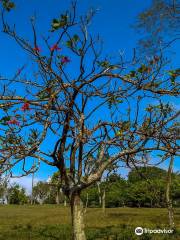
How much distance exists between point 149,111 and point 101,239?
7310 millimetres

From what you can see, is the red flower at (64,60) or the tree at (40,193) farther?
the tree at (40,193)

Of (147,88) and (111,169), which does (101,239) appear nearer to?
(111,169)

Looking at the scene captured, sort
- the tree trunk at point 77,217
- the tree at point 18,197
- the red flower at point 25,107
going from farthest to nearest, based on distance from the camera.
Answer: the tree at point 18,197, the tree trunk at point 77,217, the red flower at point 25,107

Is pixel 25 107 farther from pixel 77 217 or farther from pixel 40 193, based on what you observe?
pixel 40 193

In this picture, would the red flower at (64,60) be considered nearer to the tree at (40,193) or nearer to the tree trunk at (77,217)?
the tree trunk at (77,217)

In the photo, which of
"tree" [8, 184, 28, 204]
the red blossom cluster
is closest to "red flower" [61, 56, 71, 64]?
the red blossom cluster

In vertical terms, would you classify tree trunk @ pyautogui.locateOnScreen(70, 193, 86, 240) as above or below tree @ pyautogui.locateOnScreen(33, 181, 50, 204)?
below

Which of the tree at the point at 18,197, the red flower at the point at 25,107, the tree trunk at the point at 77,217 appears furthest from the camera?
the tree at the point at 18,197

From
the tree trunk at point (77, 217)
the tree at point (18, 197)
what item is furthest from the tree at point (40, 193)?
the tree trunk at point (77, 217)

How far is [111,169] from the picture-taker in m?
8.18

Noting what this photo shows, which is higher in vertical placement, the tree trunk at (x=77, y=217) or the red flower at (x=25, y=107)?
the red flower at (x=25, y=107)

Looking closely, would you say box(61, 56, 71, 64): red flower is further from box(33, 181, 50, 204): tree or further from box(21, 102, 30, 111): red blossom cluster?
box(33, 181, 50, 204): tree

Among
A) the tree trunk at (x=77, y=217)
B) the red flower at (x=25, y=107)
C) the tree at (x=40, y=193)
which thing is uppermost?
the tree at (x=40, y=193)

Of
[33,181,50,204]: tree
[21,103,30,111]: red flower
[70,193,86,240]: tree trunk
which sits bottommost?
[70,193,86,240]: tree trunk
